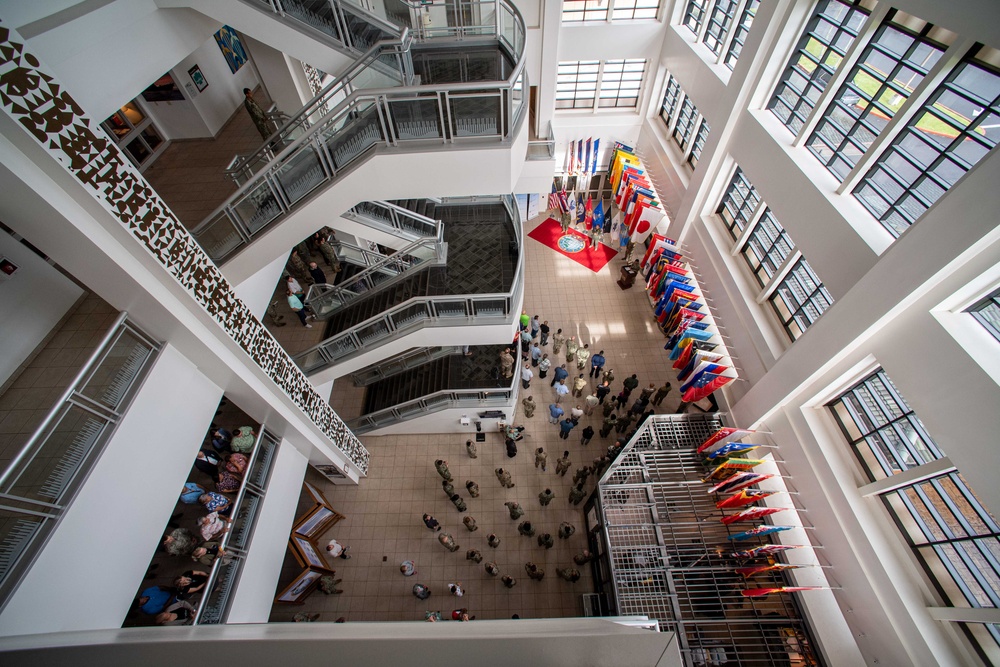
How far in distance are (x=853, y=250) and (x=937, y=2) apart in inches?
126

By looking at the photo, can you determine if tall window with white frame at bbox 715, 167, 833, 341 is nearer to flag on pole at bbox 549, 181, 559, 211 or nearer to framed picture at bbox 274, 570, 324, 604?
flag on pole at bbox 549, 181, 559, 211

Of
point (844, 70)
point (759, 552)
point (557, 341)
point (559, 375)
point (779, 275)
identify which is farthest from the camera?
point (557, 341)

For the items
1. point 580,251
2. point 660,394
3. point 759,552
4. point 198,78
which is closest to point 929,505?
point 759,552

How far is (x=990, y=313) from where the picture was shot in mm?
5523

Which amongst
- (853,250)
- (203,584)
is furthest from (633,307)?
(203,584)

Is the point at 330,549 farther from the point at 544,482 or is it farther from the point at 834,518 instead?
the point at 834,518

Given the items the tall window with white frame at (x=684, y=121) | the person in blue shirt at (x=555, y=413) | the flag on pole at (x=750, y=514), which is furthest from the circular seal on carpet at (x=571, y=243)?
the flag on pole at (x=750, y=514)

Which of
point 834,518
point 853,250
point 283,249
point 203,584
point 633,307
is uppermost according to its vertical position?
Result: point 633,307

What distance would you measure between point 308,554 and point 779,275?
37.3 ft

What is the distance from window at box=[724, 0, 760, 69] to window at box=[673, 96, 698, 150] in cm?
184

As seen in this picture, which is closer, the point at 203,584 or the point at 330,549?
the point at 203,584

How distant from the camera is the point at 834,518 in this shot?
7.51 metres

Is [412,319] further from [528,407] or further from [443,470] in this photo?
[528,407]

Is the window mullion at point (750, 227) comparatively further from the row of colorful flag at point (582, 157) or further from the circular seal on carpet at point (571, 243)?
the row of colorful flag at point (582, 157)
